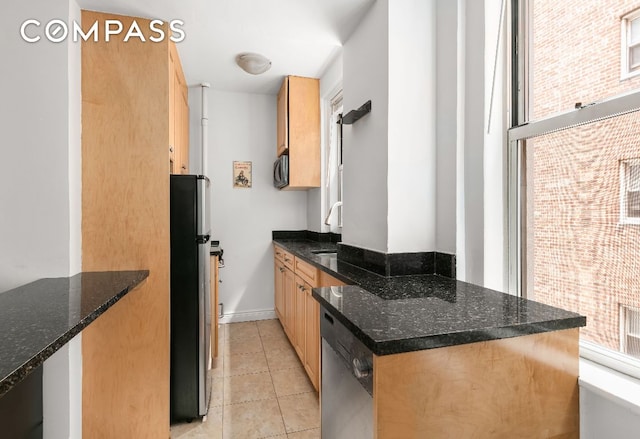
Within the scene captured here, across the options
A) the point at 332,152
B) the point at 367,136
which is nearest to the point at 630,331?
the point at 367,136

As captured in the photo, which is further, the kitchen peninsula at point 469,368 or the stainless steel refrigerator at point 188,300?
the stainless steel refrigerator at point 188,300

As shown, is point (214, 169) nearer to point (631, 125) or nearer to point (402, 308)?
point (402, 308)

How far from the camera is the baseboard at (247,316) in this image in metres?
3.74

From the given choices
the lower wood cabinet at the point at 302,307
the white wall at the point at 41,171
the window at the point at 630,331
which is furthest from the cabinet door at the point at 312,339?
the window at the point at 630,331

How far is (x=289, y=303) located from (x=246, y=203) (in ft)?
4.51

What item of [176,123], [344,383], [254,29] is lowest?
[344,383]

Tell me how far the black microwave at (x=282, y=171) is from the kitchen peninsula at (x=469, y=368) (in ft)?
7.78

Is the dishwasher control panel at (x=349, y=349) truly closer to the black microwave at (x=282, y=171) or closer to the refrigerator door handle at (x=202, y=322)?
the refrigerator door handle at (x=202, y=322)

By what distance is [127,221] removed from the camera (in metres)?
1.92

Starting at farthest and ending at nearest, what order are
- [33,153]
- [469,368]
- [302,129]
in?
[302,129] → [33,153] → [469,368]

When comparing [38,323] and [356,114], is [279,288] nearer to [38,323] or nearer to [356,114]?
[356,114]

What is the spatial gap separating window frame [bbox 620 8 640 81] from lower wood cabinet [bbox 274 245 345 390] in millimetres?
1324

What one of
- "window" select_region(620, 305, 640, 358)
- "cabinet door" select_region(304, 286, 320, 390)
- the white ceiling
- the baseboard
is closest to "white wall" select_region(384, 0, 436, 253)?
the white ceiling

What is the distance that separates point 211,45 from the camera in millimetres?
2625
